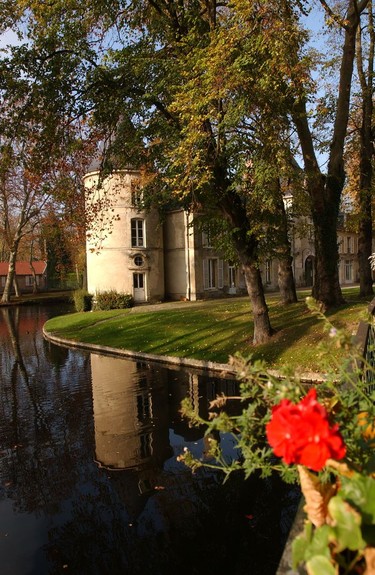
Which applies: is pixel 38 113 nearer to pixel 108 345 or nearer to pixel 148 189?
pixel 148 189

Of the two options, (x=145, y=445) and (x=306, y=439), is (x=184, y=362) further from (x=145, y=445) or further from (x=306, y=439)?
(x=306, y=439)

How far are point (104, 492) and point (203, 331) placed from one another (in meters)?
11.3

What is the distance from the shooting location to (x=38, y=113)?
11641 millimetres

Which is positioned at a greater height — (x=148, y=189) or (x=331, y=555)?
(x=148, y=189)

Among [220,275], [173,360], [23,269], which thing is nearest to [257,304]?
[173,360]

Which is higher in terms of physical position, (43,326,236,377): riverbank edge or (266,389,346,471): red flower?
(266,389,346,471): red flower

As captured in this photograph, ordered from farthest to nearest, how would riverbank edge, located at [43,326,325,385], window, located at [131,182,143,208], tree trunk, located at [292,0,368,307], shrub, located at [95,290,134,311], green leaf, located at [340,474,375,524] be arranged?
1. shrub, located at [95,290,134,311]
2. window, located at [131,182,143,208]
3. tree trunk, located at [292,0,368,307]
4. riverbank edge, located at [43,326,325,385]
5. green leaf, located at [340,474,375,524]

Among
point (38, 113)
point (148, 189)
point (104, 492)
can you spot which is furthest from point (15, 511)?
point (148, 189)

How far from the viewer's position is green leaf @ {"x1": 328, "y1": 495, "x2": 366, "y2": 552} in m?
1.54

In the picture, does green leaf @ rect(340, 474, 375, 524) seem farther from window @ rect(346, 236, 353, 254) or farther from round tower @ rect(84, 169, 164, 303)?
window @ rect(346, 236, 353, 254)

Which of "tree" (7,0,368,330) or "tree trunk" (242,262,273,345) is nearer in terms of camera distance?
"tree" (7,0,368,330)

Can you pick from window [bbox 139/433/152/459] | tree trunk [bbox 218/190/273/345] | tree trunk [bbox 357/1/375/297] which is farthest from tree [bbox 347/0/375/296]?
window [bbox 139/433/152/459]

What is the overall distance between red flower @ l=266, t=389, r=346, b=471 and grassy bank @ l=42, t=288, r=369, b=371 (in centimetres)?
810

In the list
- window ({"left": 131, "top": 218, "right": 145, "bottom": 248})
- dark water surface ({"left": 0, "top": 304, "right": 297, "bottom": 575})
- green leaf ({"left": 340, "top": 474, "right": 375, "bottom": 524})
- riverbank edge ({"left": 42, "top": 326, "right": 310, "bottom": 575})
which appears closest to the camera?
green leaf ({"left": 340, "top": 474, "right": 375, "bottom": 524})
